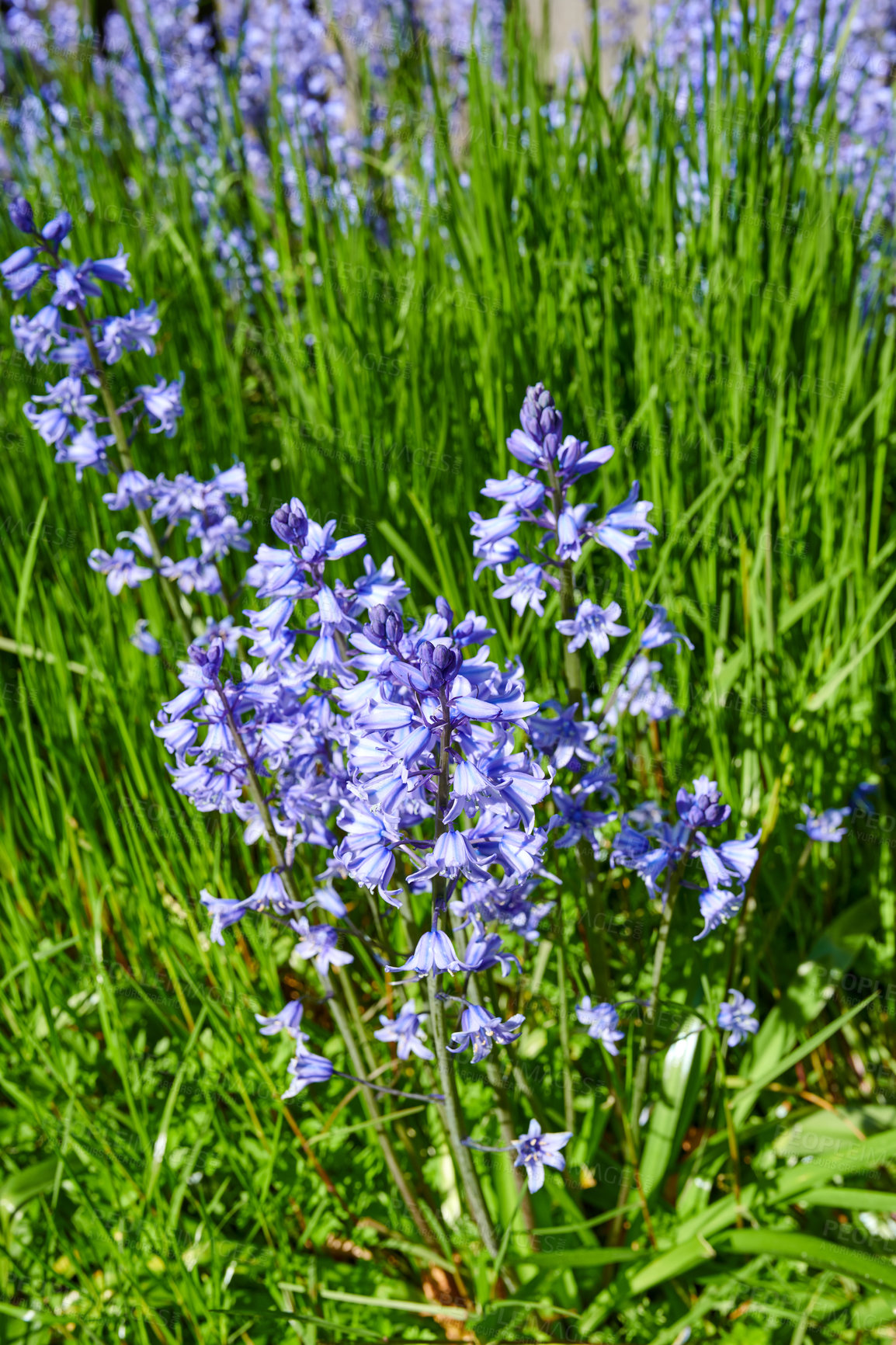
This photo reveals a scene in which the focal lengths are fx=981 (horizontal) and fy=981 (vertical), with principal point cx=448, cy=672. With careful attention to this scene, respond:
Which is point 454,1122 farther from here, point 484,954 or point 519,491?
point 519,491

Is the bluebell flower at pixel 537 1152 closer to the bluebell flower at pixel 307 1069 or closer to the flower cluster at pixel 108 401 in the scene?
the bluebell flower at pixel 307 1069

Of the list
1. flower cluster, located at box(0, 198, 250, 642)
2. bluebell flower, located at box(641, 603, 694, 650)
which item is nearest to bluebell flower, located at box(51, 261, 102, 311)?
flower cluster, located at box(0, 198, 250, 642)

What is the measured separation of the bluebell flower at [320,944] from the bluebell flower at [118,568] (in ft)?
3.21

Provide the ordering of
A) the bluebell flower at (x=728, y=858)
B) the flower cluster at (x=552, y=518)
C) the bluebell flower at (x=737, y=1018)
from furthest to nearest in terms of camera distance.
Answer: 1. the bluebell flower at (x=737, y=1018)
2. the bluebell flower at (x=728, y=858)
3. the flower cluster at (x=552, y=518)

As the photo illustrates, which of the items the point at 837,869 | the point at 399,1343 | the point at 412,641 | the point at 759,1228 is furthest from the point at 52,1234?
the point at 837,869

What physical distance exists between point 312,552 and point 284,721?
11.0 inches

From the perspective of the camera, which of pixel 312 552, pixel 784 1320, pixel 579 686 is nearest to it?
pixel 312 552

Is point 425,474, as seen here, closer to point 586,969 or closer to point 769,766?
point 769,766

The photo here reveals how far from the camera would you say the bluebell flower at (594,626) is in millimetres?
1672

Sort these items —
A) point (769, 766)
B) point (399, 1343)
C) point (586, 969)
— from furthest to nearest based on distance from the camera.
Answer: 1. point (586, 969)
2. point (769, 766)
3. point (399, 1343)

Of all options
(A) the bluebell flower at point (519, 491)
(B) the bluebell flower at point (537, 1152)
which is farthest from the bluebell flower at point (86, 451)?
(B) the bluebell flower at point (537, 1152)

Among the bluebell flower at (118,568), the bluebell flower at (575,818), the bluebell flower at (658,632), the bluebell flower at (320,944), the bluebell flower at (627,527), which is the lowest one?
the bluebell flower at (320,944)

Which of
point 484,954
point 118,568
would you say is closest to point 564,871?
point 484,954

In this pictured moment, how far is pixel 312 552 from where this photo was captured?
62.4 inches
